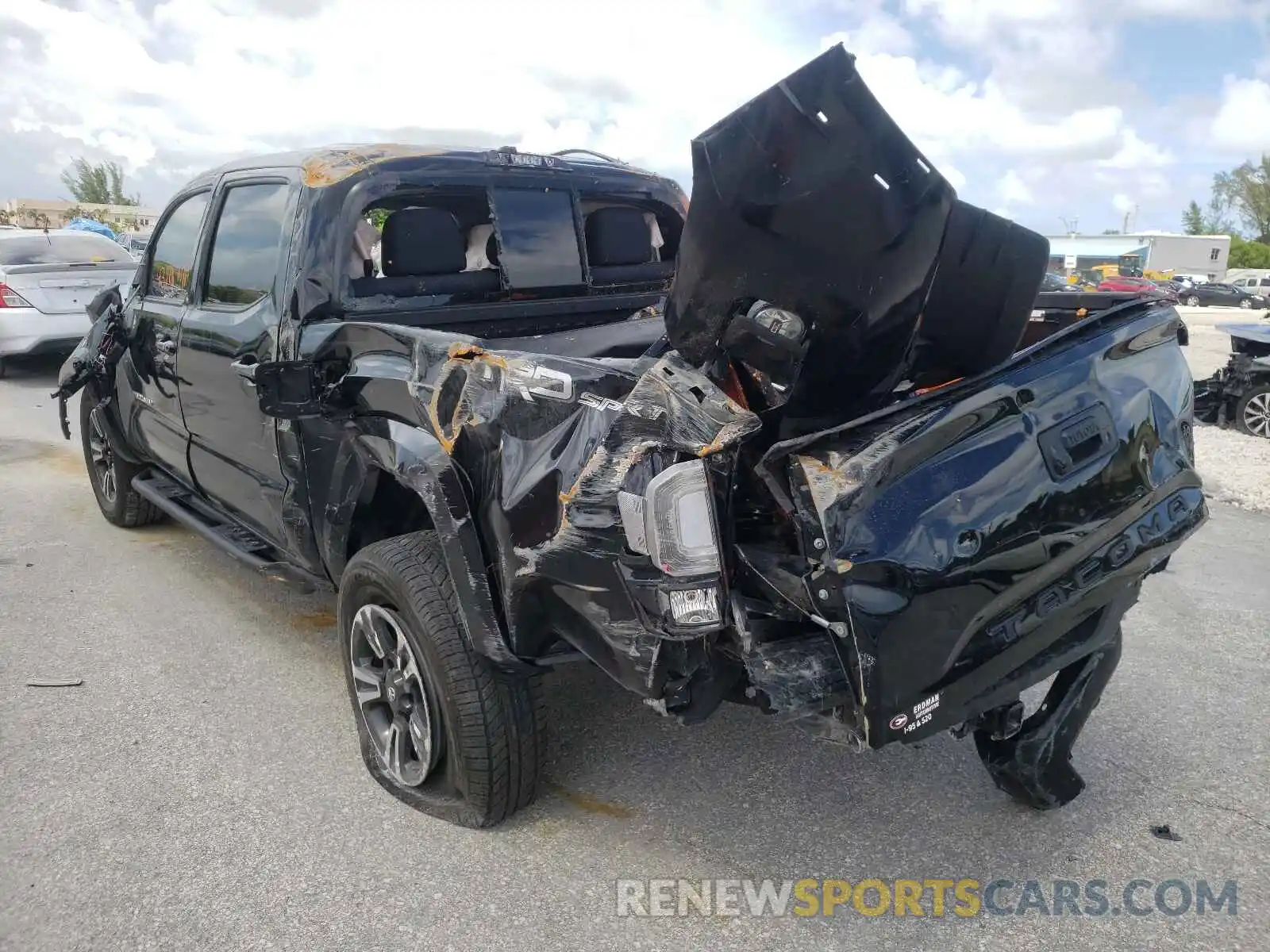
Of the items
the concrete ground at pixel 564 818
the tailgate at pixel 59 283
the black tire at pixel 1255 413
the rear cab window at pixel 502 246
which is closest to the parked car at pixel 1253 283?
the black tire at pixel 1255 413

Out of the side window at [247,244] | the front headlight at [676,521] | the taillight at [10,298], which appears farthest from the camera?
the taillight at [10,298]

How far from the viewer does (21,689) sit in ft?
12.1

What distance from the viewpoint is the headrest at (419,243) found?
351 cm

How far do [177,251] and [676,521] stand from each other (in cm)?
345

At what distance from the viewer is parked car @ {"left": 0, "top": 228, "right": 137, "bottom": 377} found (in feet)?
33.2

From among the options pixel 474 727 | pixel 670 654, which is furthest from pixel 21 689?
pixel 670 654

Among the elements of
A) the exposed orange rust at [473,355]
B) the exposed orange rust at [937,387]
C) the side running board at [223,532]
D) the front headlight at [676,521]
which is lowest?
the side running board at [223,532]

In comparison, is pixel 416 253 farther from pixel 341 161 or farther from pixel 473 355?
pixel 473 355

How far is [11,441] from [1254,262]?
7341cm

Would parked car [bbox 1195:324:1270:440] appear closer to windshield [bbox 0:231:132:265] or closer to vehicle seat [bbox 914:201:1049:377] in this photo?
vehicle seat [bbox 914:201:1049:377]

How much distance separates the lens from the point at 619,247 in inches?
168

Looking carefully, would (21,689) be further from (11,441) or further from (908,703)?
(11,441)

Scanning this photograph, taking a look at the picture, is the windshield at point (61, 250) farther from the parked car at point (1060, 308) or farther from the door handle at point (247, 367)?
the parked car at point (1060, 308)

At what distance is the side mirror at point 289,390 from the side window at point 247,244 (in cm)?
60
